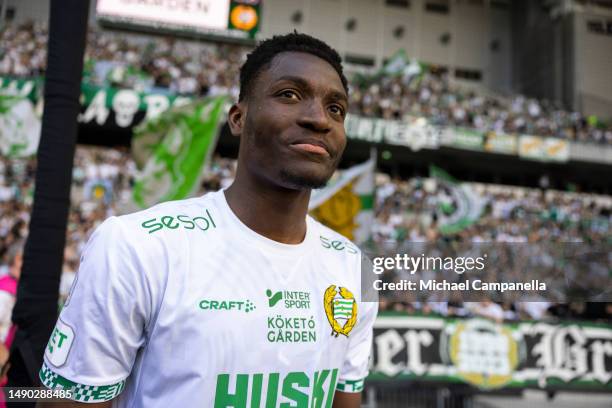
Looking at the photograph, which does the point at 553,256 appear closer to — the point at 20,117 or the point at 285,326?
the point at 285,326

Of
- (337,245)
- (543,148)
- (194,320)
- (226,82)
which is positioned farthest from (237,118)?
(543,148)

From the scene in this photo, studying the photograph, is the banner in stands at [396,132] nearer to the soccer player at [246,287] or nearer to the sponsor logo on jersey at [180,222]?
the soccer player at [246,287]

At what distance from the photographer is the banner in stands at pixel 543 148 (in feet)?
82.9

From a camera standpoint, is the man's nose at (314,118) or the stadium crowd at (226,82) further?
the stadium crowd at (226,82)

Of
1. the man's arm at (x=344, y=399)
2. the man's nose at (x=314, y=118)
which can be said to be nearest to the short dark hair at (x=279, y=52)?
the man's nose at (x=314, y=118)

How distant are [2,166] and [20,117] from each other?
12.4 meters

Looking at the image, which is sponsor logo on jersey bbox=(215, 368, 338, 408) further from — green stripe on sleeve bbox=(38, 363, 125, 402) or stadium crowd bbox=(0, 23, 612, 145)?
stadium crowd bbox=(0, 23, 612, 145)

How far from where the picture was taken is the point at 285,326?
4.80 ft

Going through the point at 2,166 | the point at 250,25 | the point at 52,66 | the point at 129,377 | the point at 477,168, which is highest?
the point at 250,25

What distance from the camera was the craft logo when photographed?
255 inches

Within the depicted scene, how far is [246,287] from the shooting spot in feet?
4.79

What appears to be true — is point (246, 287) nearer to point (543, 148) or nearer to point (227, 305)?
point (227, 305)

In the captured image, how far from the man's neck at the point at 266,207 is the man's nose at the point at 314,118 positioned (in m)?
A: 0.23

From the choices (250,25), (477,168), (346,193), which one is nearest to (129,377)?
(346,193)
